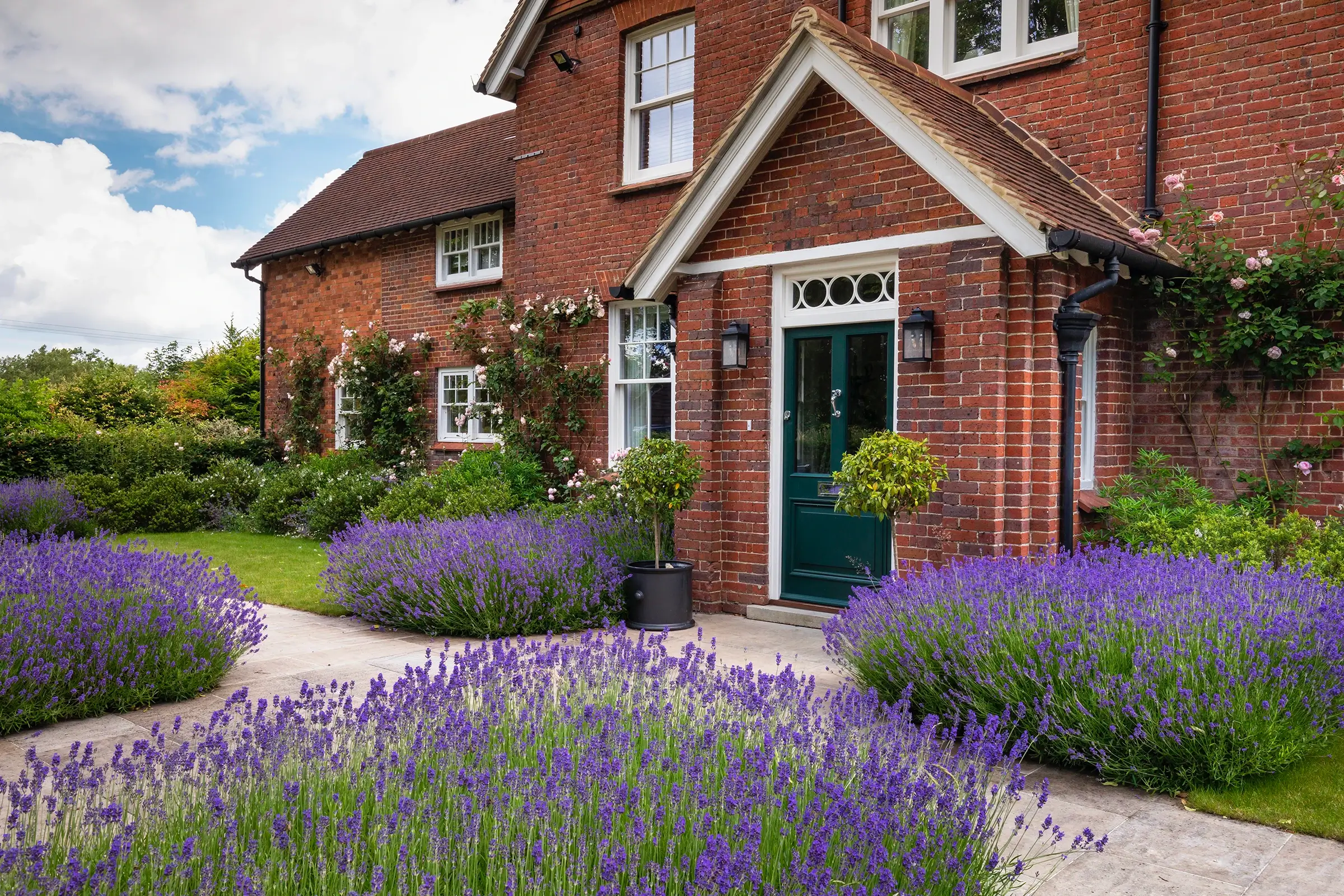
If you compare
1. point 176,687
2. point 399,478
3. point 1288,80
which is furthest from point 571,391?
point 1288,80

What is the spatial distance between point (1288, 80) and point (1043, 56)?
1948 millimetres

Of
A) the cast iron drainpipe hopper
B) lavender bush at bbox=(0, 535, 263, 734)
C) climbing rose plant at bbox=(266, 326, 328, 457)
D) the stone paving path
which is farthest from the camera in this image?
climbing rose plant at bbox=(266, 326, 328, 457)

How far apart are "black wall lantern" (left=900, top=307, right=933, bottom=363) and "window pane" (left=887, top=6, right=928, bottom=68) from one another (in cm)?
340

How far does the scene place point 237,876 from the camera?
2496 millimetres

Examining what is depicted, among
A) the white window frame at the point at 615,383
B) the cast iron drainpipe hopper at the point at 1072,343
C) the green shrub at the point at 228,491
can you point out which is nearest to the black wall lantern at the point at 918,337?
the cast iron drainpipe hopper at the point at 1072,343

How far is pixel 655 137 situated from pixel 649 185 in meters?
0.78

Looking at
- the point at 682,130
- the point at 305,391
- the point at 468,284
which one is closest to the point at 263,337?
the point at 305,391

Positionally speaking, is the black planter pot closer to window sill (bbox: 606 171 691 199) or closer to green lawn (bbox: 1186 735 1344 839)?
green lawn (bbox: 1186 735 1344 839)

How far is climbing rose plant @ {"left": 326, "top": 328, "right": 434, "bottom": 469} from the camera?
1550cm

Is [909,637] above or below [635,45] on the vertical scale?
below

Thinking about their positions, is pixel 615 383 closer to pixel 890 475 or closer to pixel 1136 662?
pixel 890 475

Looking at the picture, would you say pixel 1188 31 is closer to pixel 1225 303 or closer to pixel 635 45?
pixel 1225 303

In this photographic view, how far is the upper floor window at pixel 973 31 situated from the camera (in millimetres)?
8719

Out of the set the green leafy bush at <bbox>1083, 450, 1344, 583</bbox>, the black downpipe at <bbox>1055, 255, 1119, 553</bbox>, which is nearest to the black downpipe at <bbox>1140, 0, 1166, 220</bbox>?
the black downpipe at <bbox>1055, 255, 1119, 553</bbox>
